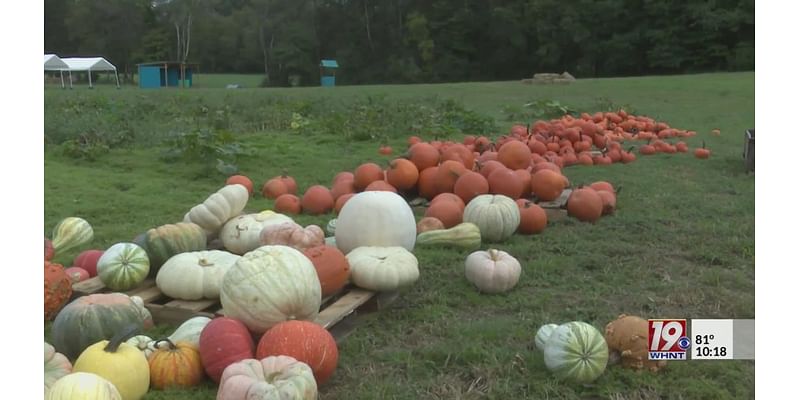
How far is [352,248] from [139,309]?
4.03ft

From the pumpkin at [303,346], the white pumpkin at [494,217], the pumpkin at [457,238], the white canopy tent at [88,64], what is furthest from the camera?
the white canopy tent at [88,64]

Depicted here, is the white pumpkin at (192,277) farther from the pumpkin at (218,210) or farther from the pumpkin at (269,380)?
the pumpkin at (269,380)

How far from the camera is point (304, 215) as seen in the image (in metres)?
5.45

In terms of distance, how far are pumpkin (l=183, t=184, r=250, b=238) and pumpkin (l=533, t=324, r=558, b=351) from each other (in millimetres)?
2154

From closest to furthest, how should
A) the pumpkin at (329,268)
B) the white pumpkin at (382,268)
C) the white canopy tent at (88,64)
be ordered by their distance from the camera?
the pumpkin at (329,268) → the white pumpkin at (382,268) → the white canopy tent at (88,64)

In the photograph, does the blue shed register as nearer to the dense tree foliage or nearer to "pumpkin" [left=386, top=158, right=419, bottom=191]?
the dense tree foliage

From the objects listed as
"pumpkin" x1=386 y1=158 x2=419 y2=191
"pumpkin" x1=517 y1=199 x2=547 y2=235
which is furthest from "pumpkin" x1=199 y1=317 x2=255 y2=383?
"pumpkin" x1=386 y1=158 x2=419 y2=191

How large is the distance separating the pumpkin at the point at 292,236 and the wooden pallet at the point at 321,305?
36cm

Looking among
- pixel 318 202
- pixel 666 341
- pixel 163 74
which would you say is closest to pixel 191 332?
pixel 666 341

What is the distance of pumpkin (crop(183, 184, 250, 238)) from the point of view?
4309 mm

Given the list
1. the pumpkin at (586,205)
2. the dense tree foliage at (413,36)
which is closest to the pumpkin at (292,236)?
the pumpkin at (586,205)

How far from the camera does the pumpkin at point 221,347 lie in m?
2.64

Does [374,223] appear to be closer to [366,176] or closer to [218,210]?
[218,210]

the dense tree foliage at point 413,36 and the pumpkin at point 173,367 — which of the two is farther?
the dense tree foliage at point 413,36
